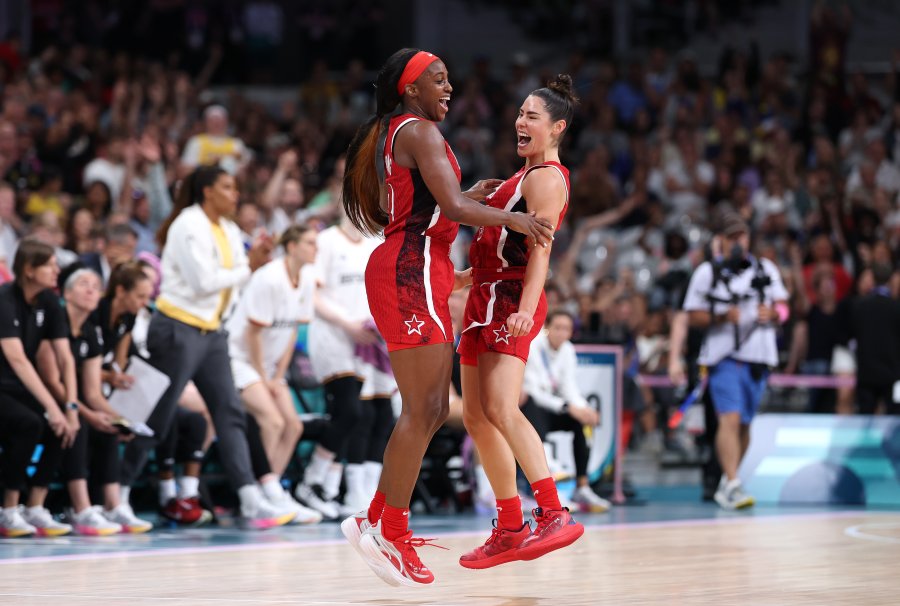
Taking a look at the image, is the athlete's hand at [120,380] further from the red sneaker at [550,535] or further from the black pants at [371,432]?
the red sneaker at [550,535]

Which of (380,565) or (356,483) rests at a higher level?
(380,565)

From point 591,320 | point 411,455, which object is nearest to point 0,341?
point 411,455

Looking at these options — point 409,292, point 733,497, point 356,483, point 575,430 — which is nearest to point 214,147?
Result: point 575,430

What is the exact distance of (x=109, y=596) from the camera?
17.6 ft

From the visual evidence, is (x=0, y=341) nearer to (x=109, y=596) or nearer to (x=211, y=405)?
(x=211, y=405)

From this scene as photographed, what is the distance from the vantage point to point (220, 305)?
8.53m

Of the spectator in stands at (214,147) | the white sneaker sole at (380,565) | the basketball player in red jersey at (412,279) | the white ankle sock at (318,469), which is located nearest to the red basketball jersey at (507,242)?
the basketball player in red jersey at (412,279)

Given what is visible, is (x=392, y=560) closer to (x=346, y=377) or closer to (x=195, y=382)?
(x=195, y=382)

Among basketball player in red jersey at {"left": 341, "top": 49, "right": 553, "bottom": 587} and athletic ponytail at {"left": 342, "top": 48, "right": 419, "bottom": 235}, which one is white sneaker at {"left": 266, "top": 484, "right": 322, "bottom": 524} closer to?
basketball player in red jersey at {"left": 341, "top": 49, "right": 553, "bottom": 587}

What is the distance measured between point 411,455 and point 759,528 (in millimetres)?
3812

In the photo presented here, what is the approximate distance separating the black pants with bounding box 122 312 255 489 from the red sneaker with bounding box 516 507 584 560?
10.3 feet

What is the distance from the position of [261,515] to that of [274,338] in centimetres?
118

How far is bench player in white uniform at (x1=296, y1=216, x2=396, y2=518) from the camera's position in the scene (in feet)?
30.6

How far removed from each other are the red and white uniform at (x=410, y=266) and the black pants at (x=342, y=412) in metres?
3.73
